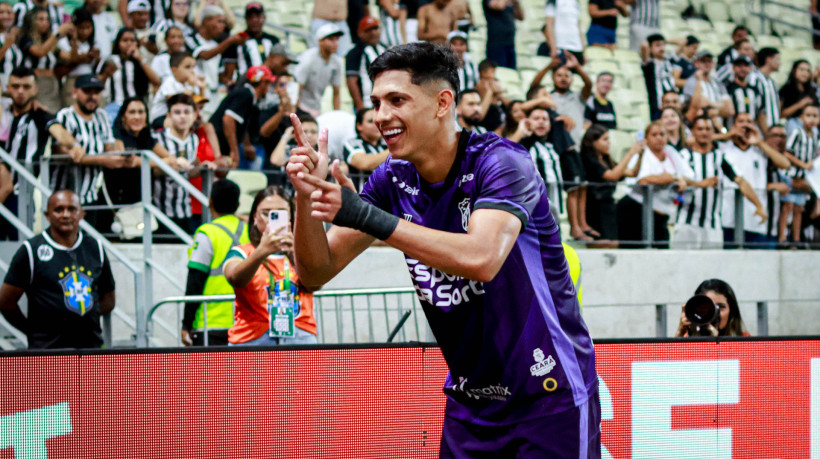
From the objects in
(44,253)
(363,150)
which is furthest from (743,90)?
(44,253)

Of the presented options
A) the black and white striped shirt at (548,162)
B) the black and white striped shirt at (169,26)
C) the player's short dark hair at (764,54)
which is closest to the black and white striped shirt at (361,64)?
the black and white striped shirt at (169,26)

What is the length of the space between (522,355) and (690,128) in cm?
1095

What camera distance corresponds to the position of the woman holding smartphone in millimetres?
6340

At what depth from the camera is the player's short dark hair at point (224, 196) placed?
7570 mm

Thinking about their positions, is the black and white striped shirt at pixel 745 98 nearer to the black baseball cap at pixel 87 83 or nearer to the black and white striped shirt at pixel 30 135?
the black baseball cap at pixel 87 83

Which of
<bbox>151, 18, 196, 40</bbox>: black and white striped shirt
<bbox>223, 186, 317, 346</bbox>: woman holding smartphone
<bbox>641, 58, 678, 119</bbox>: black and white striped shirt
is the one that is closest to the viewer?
<bbox>223, 186, 317, 346</bbox>: woman holding smartphone

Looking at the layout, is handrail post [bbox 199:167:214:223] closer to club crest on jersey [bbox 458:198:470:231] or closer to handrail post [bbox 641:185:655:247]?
handrail post [bbox 641:185:655:247]

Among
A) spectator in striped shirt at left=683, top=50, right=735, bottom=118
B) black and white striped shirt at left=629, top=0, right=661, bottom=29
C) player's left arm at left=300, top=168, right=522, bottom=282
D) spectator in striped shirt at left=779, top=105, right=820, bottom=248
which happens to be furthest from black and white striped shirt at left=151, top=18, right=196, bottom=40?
player's left arm at left=300, top=168, right=522, bottom=282

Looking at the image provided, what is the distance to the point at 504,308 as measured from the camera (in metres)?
3.31

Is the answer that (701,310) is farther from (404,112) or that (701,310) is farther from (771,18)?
(771,18)

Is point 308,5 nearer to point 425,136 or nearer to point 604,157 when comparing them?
point 604,157

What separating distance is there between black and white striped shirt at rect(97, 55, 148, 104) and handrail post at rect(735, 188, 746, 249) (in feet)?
23.0

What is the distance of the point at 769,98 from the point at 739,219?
9.95 feet

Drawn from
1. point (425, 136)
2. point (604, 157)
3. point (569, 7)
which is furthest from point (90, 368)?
point (569, 7)
